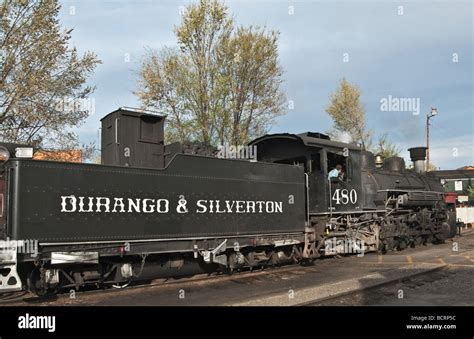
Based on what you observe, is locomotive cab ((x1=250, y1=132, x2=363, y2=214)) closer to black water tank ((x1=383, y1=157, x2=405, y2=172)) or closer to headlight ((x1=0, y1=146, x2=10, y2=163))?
black water tank ((x1=383, y1=157, x2=405, y2=172))

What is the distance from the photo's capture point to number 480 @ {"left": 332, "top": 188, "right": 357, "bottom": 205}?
12.5m

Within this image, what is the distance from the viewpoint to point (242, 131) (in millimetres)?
19250

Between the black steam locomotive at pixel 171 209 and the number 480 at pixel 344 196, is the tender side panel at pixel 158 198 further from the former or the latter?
the number 480 at pixel 344 196

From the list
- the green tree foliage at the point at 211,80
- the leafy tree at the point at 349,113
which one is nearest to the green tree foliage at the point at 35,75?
the green tree foliage at the point at 211,80

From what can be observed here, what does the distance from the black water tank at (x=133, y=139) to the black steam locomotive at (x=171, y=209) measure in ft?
0.07

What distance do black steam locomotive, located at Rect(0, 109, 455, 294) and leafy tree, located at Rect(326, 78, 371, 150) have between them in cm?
2080

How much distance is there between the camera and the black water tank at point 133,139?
8875 millimetres

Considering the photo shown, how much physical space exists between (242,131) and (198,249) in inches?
424

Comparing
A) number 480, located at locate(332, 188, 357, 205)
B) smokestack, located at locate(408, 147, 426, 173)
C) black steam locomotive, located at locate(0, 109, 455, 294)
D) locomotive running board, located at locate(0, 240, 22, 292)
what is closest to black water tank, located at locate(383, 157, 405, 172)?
black steam locomotive, located at locate(0, 109, 455, 294)

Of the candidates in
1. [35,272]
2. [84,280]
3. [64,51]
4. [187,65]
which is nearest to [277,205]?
[84,280]

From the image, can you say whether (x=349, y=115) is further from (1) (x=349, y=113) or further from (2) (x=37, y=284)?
(2) (x=37, y=284)

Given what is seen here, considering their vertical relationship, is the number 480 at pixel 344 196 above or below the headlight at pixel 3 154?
below

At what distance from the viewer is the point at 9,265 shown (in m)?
6.71

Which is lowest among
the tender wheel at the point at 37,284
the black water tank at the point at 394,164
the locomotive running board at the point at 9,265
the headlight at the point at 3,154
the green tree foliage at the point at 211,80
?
the tender wheel at the point at 37,284
